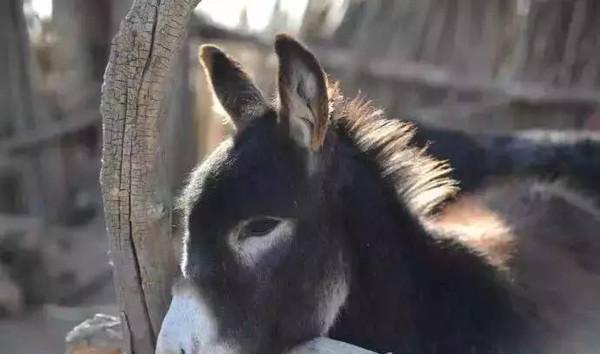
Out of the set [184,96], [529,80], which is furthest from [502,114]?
[184,96]

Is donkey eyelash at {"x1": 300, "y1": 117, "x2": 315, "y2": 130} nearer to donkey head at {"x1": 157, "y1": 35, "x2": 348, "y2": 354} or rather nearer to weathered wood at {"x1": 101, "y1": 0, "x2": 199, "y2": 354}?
donkey head at {"x1": 157, "y1": 35, "x2": 348, "y2": 354}

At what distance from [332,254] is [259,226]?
0.79 ft

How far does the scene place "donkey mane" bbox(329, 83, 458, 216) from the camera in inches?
112

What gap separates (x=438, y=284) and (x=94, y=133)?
15.2ft

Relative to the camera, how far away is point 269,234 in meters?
2.57

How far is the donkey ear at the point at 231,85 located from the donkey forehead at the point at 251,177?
0.49 feet

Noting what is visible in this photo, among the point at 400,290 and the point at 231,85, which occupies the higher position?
the point at 231,85

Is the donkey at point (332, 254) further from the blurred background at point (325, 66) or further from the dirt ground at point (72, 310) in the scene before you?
the blurred background at point (325, 66)

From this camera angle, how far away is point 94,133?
6.98m

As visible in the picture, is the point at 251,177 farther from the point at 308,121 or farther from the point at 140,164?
the point at 140,164

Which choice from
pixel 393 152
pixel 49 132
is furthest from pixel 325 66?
pixel 393 152

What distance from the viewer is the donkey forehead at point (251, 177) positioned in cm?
253

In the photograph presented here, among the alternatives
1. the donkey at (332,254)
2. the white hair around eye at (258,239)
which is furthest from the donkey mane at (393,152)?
the white hair around eye at (258,239)

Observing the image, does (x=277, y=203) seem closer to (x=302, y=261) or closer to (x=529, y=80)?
(x=302, y=261)
